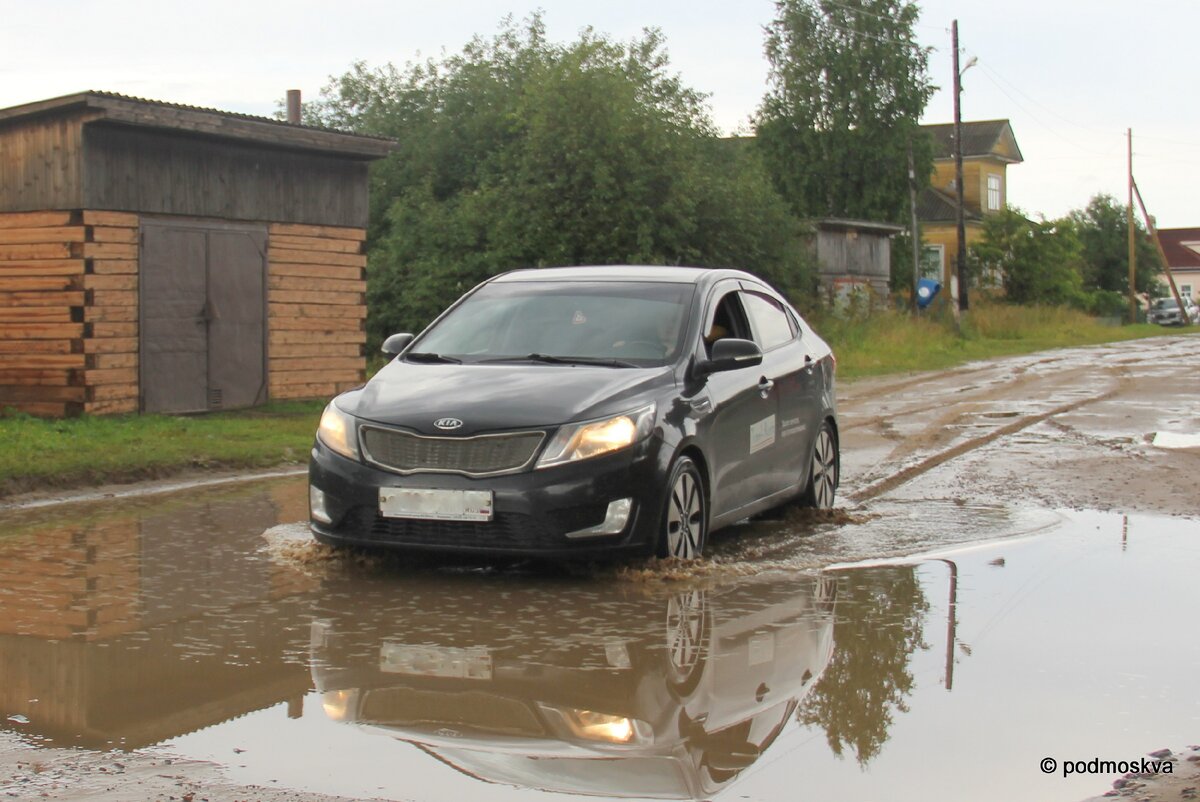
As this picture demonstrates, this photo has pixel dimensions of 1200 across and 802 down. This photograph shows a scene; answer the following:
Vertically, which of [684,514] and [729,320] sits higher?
[729,320]

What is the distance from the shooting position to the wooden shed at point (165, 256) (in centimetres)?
1750

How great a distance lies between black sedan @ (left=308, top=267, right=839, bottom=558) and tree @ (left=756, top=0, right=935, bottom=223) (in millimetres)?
51121

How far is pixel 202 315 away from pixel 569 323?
36.9ft

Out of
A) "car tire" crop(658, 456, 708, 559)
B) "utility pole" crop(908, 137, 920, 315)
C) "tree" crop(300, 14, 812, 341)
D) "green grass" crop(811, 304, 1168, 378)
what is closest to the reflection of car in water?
"car tire" crop(658, 456, 708, 559)

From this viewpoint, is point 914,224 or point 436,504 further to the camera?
point 914,224

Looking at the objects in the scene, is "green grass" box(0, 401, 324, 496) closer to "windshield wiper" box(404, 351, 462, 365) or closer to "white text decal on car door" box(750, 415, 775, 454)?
"windshield wiper" box(404, 351, 462, 365)

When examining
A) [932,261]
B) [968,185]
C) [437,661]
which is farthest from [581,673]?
[968,185]

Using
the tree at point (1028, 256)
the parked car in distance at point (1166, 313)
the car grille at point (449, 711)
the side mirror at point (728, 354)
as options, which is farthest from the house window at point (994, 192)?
the car grille at point (449, 711)

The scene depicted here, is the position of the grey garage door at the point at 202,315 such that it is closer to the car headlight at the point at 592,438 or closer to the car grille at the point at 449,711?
the car headlight at the point at 592,438

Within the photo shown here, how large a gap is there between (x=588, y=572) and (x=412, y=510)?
3.27ft

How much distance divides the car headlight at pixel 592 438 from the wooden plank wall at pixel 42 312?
11240mm

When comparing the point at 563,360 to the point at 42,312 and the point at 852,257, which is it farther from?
the point at 852,257

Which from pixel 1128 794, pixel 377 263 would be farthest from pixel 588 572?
pixel 377 263

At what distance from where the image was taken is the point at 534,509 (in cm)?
741
